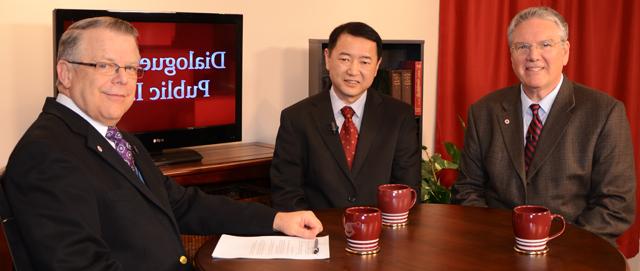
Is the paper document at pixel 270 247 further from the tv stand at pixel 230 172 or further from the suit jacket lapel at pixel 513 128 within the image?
the tv stand at pixel 230 172

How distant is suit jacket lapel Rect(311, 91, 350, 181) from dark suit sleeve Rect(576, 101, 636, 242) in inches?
34.6

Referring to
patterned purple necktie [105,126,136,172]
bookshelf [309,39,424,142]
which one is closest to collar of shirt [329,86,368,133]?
bookshelf [309,39,424,142]

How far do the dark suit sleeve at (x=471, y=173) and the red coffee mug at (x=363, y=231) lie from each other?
0.96m

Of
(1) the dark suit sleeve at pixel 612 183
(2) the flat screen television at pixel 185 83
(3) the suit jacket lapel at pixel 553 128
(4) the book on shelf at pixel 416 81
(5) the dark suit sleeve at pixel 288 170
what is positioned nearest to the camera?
(1) the dark suit sleeve at pixel 612 183

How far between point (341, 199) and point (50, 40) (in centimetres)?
130

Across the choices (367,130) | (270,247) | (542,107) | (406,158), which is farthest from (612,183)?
(270,247)

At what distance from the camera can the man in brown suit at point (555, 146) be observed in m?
2.73

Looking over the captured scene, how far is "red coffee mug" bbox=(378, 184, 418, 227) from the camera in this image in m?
2.28

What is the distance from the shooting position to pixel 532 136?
9.35 feet

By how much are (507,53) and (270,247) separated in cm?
297

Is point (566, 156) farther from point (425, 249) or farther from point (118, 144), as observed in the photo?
point (118, 144)

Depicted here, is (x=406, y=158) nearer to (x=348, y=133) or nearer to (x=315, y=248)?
(x=348, y=133)

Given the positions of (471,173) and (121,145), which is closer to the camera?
(121,145)

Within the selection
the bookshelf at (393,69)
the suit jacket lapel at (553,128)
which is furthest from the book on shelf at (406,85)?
the suit jacket lapel at (553,128)
